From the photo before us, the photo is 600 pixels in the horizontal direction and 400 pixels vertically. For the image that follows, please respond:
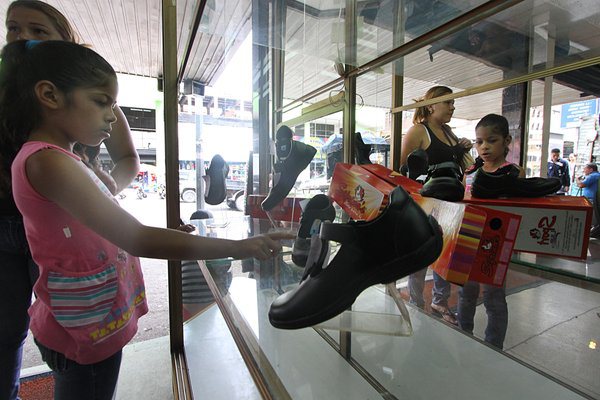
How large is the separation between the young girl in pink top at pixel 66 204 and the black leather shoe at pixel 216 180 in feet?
3.04

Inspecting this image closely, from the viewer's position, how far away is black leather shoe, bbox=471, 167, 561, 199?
0.99 feet

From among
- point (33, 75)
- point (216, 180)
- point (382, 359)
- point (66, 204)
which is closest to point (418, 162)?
point (382, 359)

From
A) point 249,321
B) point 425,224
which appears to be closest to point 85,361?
point 249,321

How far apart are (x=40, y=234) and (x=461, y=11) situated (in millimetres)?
682

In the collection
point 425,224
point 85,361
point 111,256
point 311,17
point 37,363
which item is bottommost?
point 37,363

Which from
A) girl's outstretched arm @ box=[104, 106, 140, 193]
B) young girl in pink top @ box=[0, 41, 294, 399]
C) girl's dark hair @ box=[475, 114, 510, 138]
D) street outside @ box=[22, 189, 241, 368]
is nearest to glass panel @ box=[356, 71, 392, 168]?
girl's dark hair @ box=[475, 114, 510, 138]

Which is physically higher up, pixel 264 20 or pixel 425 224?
pixel 264 20

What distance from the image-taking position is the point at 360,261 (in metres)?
0.30

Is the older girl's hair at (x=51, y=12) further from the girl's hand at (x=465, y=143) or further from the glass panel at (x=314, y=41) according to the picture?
the girl's hand at (x=465, y=143)

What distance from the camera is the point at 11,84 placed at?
525mm

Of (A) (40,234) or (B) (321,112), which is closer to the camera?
(A) (40,234)

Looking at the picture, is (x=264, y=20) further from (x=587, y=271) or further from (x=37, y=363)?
(x=37, y=363)

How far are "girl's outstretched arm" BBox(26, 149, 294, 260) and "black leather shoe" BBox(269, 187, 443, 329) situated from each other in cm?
10

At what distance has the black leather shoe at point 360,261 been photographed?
0.90 feet
